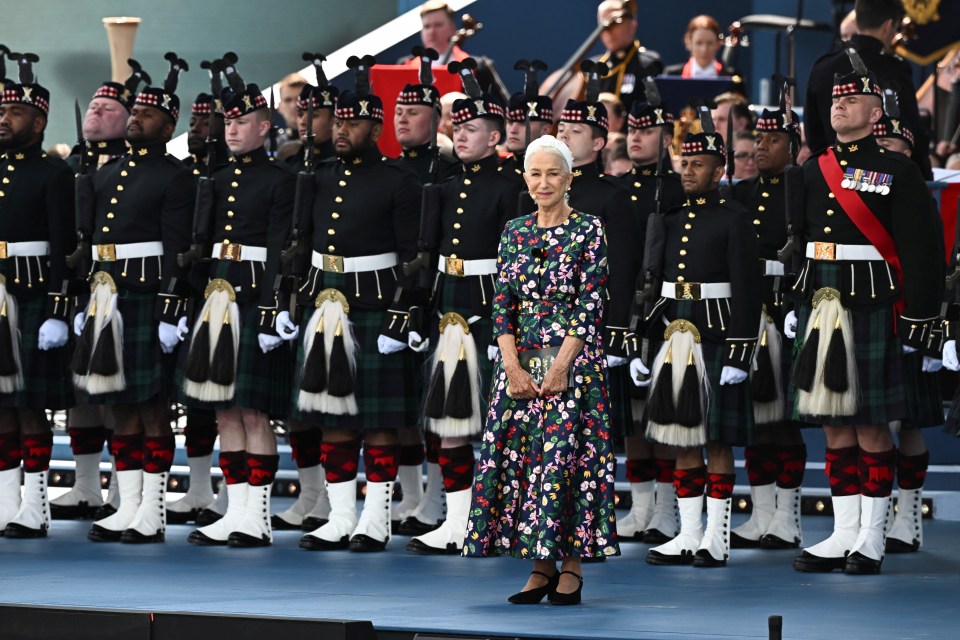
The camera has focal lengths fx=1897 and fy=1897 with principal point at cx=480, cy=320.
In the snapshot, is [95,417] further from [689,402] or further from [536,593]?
[536,593]

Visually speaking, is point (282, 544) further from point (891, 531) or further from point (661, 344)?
point (891, 531)

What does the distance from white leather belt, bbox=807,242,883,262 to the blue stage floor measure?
1.14 m

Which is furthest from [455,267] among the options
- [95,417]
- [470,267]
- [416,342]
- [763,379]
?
[95,417]

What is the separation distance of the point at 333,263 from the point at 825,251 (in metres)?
1.95

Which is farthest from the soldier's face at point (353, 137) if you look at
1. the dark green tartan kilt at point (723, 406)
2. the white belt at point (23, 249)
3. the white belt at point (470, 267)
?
the dark green tartan kilt at point (723, 406)

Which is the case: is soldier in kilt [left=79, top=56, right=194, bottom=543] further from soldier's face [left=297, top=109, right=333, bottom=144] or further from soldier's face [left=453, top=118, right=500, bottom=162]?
soldier's face [left=453, top=118, right=500, bottom=162]

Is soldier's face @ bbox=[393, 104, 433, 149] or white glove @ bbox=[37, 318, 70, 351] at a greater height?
Answer: soldier's face @ bbox=[393, 104, 433, 149]

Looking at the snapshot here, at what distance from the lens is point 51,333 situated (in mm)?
7938

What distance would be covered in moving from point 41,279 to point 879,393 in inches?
140

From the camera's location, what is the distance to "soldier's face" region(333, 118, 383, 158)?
25.2ft

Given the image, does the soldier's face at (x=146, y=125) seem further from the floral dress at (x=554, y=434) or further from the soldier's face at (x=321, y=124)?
the floral dress at (x=554, y=434)

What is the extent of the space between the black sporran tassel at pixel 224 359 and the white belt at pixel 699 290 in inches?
71.4

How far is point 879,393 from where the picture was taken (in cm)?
682

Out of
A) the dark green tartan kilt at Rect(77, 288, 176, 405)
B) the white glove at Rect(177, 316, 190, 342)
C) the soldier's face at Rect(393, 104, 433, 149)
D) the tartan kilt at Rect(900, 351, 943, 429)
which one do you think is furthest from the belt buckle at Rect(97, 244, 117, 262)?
the tartan kilt at Rect(900, 351, 943, 429)
